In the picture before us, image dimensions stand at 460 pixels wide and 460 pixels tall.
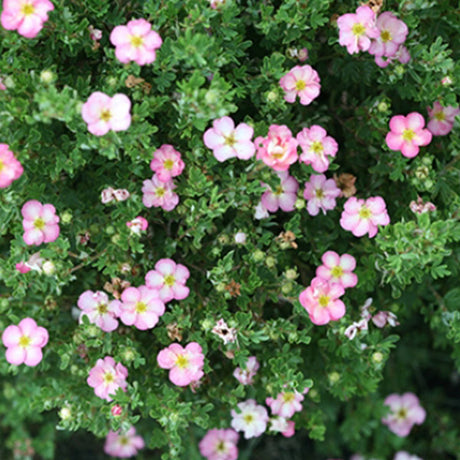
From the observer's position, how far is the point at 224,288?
2.14 metres

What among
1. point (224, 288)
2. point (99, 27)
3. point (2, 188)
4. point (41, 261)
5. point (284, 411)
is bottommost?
point (284, 411)

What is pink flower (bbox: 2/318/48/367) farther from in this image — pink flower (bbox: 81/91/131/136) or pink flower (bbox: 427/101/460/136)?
pink flower (bbox: 427/101/460/136)

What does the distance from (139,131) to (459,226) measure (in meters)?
1.03

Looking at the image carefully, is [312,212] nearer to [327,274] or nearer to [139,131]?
[327,274]

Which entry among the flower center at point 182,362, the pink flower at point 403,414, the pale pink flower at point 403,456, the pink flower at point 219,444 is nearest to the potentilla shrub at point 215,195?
the flower center at point 182,362

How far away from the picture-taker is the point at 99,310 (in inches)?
87.7

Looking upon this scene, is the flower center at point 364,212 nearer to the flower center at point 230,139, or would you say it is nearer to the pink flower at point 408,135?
the pink flower at point 408,135

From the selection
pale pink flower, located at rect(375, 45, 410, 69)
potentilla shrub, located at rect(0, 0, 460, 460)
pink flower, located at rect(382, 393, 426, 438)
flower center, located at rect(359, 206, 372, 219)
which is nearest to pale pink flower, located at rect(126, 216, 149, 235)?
potentilla shrub, located at rect(0, 0, 460, 460)

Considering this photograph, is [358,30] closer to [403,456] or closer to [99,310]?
[99,310]

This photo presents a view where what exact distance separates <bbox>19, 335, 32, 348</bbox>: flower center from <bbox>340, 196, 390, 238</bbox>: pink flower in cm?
113

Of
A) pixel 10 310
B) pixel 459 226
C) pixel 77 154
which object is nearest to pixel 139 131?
pixel 77 154

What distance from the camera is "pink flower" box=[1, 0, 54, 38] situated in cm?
189

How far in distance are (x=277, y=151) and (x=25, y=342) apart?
1057 mm

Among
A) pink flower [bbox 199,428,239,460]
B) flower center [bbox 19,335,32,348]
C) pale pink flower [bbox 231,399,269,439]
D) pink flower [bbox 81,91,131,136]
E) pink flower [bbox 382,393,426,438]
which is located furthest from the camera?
pink flower [bbox 382,393,426,438]
